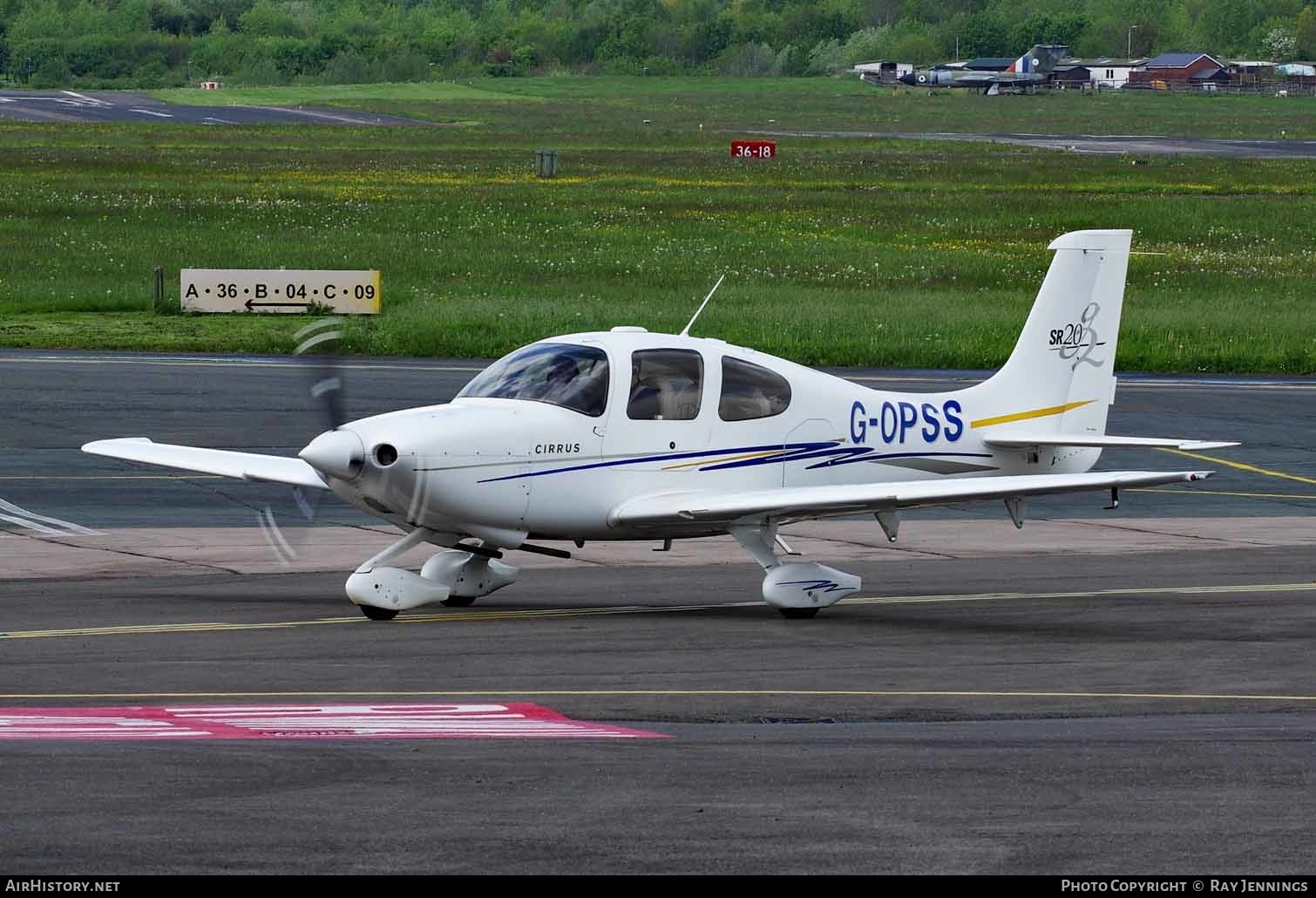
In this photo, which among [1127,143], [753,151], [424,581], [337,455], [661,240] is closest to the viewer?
[337,455]

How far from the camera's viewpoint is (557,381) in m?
15.8

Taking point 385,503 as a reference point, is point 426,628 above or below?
below

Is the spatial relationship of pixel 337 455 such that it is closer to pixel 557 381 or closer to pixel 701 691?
pixel 557 381

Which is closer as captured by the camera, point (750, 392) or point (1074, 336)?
point (750, 392)

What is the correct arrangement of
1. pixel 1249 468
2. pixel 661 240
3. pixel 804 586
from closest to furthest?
pixel 804 586 → pixel 1249 468 → pixel 661 240

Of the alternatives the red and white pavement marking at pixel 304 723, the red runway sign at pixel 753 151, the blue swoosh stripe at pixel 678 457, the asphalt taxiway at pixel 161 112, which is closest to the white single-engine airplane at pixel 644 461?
the blue swoosh stripe at pixel 678 457

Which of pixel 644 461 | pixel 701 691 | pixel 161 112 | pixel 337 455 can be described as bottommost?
pixel 161 112

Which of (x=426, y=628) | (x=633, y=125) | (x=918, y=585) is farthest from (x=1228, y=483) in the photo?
(x=633, y=125)

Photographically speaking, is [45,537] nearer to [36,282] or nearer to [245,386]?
[245,386]

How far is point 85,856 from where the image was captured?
8672mm

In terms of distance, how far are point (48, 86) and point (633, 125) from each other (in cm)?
9310

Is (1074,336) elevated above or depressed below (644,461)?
above

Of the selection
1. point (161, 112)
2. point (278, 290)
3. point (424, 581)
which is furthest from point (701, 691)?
point (161, 112)

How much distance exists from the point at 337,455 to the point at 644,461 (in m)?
2.71
